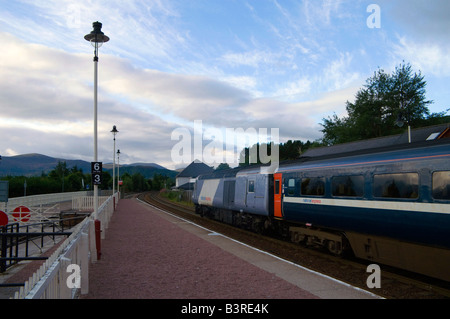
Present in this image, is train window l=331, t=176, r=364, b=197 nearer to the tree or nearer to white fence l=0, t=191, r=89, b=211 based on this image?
white fence l=0, t=191, r=89, b=211

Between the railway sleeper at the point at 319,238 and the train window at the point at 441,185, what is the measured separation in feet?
13.1

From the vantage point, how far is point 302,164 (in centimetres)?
1334

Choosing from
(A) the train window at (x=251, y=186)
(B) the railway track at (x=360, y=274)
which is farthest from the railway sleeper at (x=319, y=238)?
(A) the train window at (x=251, y=186)

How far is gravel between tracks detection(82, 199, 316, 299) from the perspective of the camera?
291 inches

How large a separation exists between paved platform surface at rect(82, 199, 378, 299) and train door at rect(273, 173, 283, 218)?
2.19m

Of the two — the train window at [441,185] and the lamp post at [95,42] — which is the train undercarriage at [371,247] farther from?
the lamp post at [95,42]

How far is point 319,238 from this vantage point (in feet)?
40.3

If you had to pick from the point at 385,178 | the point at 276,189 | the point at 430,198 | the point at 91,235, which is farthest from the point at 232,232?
the point at 430,198

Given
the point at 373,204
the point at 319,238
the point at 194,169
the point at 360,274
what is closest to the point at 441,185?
the point at 373,204

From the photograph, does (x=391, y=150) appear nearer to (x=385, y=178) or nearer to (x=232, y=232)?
(x=385, y=178)

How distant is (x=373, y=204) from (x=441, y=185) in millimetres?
2026

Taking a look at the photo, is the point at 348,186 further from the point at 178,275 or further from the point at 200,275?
the point at 178,275

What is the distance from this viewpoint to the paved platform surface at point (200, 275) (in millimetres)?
7367

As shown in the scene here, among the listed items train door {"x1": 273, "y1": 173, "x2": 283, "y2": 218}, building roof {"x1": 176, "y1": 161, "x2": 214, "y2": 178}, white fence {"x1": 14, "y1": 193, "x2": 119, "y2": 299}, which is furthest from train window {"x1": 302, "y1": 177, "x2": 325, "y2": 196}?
building roof {"x1": 176, "y1": 161, "x2": 214, "y2": 178}
